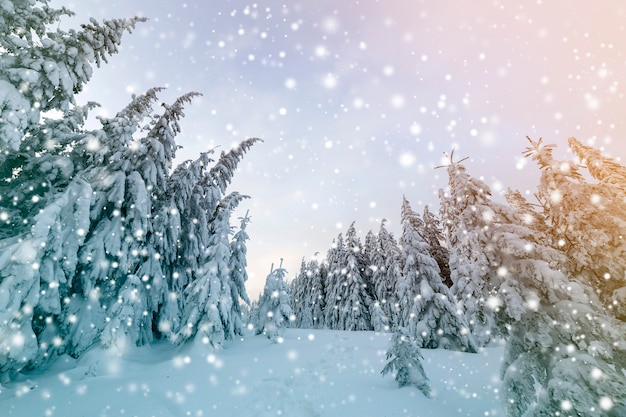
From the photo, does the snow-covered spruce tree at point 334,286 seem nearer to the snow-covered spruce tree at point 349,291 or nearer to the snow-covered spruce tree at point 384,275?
the snow-covered spruce tree at point 349,291

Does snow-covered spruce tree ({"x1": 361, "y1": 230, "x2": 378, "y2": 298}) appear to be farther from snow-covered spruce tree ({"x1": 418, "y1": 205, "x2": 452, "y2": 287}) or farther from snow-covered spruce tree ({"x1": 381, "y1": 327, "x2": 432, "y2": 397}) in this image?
snow-covered spruce tree ({"x1": 381, "y1": 327, "x2": 432, "y2": 397})

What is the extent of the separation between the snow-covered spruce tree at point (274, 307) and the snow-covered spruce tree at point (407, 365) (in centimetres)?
969

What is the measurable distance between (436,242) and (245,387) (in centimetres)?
2344

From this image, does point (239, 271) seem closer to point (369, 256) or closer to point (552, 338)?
point (552, 338)

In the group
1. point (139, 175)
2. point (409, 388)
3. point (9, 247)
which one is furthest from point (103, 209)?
point (409, 388)

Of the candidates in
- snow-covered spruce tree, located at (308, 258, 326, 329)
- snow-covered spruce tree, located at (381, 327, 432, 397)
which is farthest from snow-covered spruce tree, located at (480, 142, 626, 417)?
snow-covered spruce tree, located at (308, 258, 326, 329)

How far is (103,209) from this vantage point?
14.3m

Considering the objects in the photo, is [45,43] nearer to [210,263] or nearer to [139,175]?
[139,175]

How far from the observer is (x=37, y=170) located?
40.5ft

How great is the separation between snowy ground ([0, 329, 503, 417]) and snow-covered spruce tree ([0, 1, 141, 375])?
1961 mm

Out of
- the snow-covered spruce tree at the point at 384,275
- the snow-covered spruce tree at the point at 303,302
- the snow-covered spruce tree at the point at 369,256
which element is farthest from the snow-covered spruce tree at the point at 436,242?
the snow-covered spruce tree at the point at 303,302

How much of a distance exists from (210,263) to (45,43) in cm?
1151

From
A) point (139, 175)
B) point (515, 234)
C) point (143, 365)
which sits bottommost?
point (143, 365)

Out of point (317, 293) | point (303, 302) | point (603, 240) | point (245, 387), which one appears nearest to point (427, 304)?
point (603, 240)
